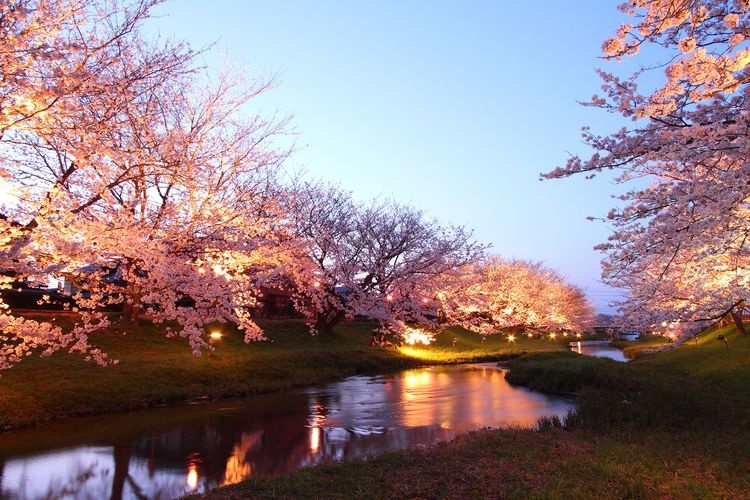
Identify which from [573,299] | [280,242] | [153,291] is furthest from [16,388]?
[573,299]

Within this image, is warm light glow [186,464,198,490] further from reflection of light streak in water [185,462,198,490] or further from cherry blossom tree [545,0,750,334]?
cherry blossom tree [545,0,750,334]

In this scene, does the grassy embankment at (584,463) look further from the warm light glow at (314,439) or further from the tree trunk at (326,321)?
the tree trunk at (326,321)

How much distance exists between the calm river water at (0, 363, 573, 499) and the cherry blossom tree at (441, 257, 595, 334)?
18035mm

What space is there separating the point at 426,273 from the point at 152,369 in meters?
19.3

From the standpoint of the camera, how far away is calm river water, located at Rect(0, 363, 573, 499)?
31.7 feet

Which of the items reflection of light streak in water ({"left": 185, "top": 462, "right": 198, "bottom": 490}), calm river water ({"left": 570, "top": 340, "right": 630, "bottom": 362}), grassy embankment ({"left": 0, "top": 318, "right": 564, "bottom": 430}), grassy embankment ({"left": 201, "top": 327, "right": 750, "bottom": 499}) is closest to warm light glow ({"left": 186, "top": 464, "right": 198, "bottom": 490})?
reflection of light streak in water ({"left": 185, "top": 462, "right": 198, "bottom": 490})

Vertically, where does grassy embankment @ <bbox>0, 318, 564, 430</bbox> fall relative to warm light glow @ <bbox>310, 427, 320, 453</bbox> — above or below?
above

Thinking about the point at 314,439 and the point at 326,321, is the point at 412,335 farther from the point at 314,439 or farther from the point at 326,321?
the point at 314,439

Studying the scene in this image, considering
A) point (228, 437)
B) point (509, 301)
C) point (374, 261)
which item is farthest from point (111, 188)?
point (509, 301)

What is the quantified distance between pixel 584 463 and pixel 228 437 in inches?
340

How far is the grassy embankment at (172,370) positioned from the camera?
15250 millimetres

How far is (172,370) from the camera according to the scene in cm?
2011

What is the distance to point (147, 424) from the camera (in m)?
14.4

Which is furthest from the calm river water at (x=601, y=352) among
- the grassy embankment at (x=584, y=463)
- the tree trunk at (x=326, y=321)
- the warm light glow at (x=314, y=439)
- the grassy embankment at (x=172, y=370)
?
the warm light glow at (x=314, y=439)
